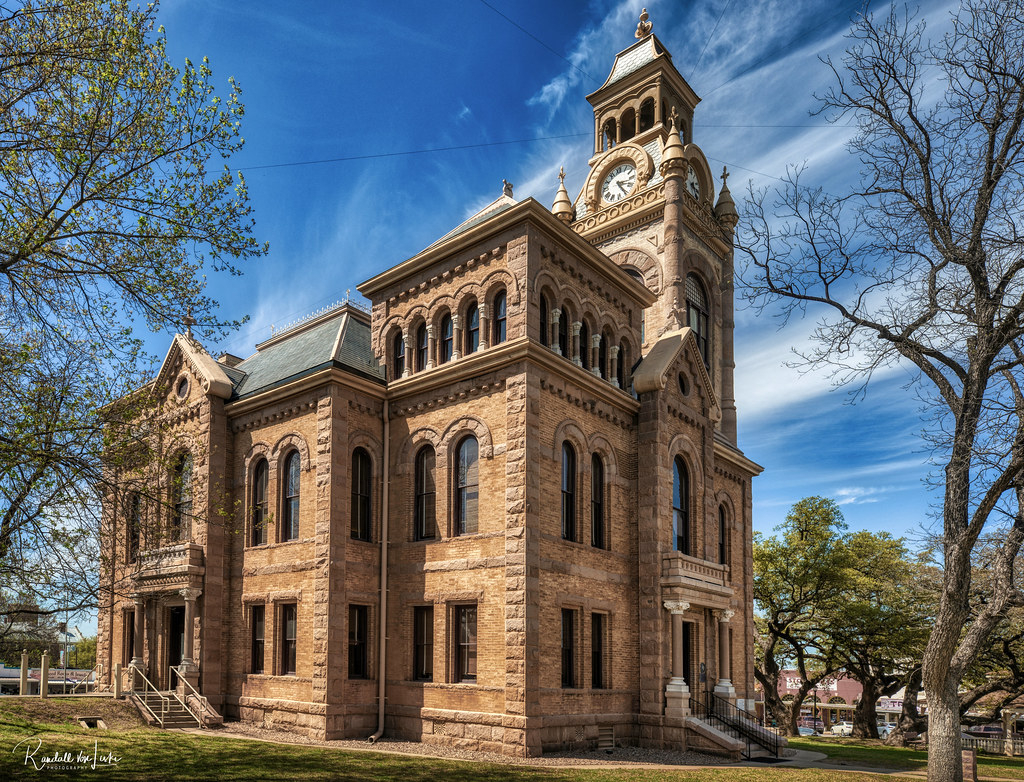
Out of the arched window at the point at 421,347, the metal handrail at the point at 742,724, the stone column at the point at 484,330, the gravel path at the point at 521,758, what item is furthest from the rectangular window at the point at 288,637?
the metal handrail at the point at 742,724

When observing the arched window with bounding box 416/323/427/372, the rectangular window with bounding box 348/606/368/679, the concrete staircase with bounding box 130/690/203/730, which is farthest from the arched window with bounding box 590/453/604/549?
the concrete staircase with bounding box 130/690/203/730

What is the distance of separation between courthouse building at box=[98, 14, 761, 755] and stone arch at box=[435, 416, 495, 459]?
0.07 metres

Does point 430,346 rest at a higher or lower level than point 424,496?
higher

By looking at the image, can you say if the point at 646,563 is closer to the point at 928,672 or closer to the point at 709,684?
the point at 709,684

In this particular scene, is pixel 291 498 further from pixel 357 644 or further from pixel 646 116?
pixel 646 116

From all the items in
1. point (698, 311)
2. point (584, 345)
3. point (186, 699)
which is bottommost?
point (186, 699)

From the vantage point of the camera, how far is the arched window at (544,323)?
72.1 feet

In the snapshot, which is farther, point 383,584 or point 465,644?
point 383,584

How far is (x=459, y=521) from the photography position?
21422 mm

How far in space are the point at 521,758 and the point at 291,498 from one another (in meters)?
10.2

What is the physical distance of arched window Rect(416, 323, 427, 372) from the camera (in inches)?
940

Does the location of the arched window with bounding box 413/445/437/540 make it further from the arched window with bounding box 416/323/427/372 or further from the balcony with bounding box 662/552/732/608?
the balcony with bounding box 662/552/732/608

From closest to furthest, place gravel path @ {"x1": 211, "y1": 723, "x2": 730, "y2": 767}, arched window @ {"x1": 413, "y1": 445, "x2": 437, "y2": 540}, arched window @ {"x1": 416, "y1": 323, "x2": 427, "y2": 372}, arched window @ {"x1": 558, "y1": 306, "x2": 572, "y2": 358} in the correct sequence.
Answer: gravel path @ {"x1": 211, "y1": 723, "x2": 730, "y2": 767} < arched window @ {"x1": 413, "y1": 445, "x2": 437, "y2": 540} < arched window @ {"x1": 558, "y1": 306, "x2": 572, "y2": 358} < arched window @ {"x1": 416, "y1": 323, "x2": 427, "y2": 372}

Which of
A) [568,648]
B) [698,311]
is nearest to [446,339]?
[568,648]
